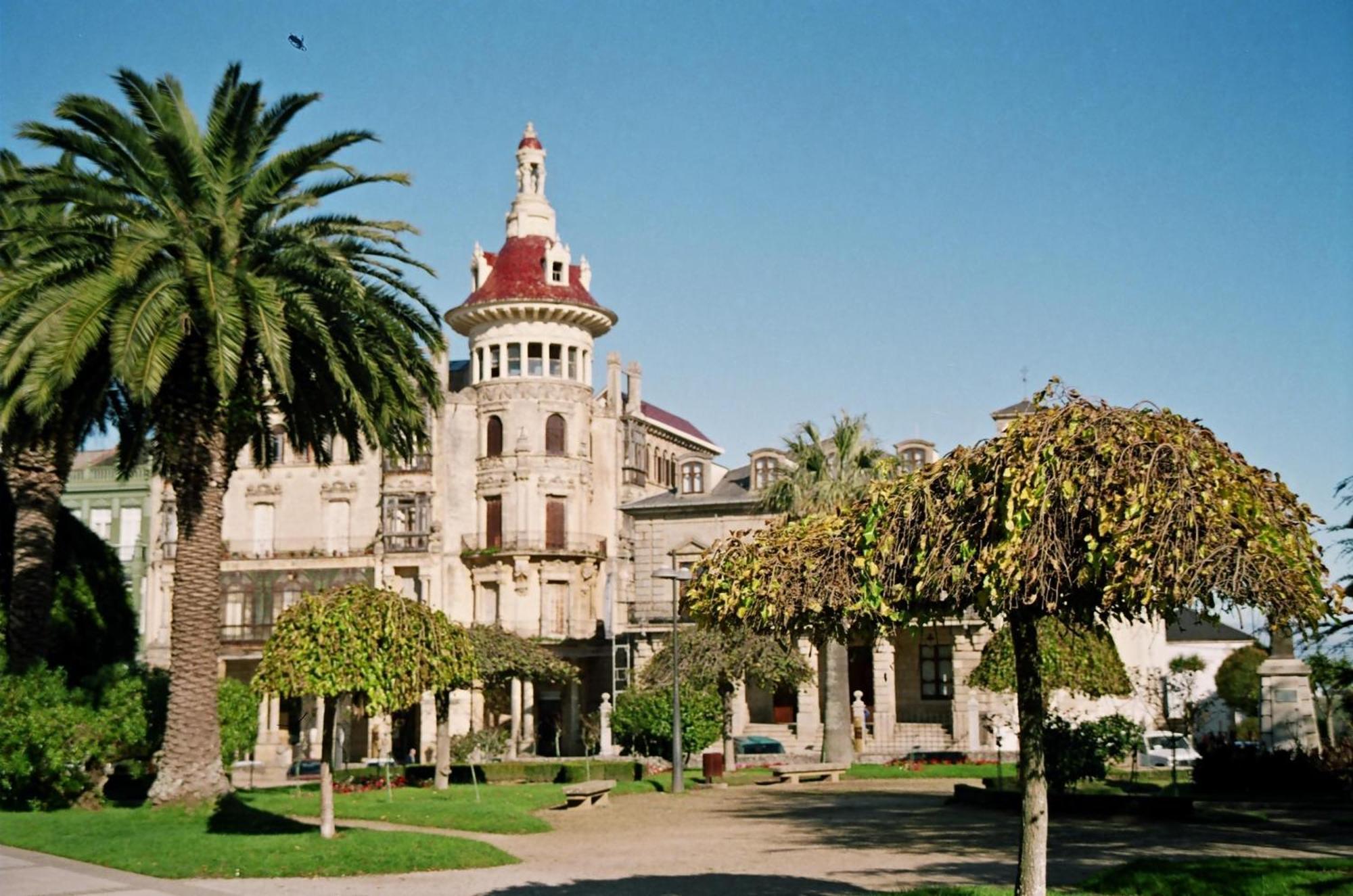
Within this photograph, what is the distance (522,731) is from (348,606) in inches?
1498

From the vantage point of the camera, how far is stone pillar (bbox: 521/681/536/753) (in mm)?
57938

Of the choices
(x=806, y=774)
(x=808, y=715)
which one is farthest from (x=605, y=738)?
(x=806, y=774)

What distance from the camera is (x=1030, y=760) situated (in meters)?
11.1

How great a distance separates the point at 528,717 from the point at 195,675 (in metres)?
35.0

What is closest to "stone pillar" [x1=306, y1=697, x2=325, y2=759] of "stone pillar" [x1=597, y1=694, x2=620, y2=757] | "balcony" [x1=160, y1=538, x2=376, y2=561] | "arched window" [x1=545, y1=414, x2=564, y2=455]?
"balcony" [x1=160, y1=538, x2=376, y2=561]

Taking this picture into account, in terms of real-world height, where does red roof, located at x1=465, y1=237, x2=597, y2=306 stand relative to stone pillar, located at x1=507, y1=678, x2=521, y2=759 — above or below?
above

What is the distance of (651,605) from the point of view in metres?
59.4

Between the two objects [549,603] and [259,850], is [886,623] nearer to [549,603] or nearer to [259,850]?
[259,850]

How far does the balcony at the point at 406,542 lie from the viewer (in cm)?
6019

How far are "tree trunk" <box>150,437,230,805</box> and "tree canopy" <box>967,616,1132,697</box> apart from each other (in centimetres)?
2231

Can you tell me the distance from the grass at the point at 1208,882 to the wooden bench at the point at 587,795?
1438 cm

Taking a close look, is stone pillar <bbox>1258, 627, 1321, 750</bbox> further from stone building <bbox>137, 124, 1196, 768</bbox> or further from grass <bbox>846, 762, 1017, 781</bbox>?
stone building <bbox>137, 124, 1196, 768</bbox>

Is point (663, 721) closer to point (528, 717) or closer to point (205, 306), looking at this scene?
point (528, 717)

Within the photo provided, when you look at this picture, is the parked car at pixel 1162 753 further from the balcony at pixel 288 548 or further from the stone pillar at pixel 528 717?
the balcony at pixel 288 548
